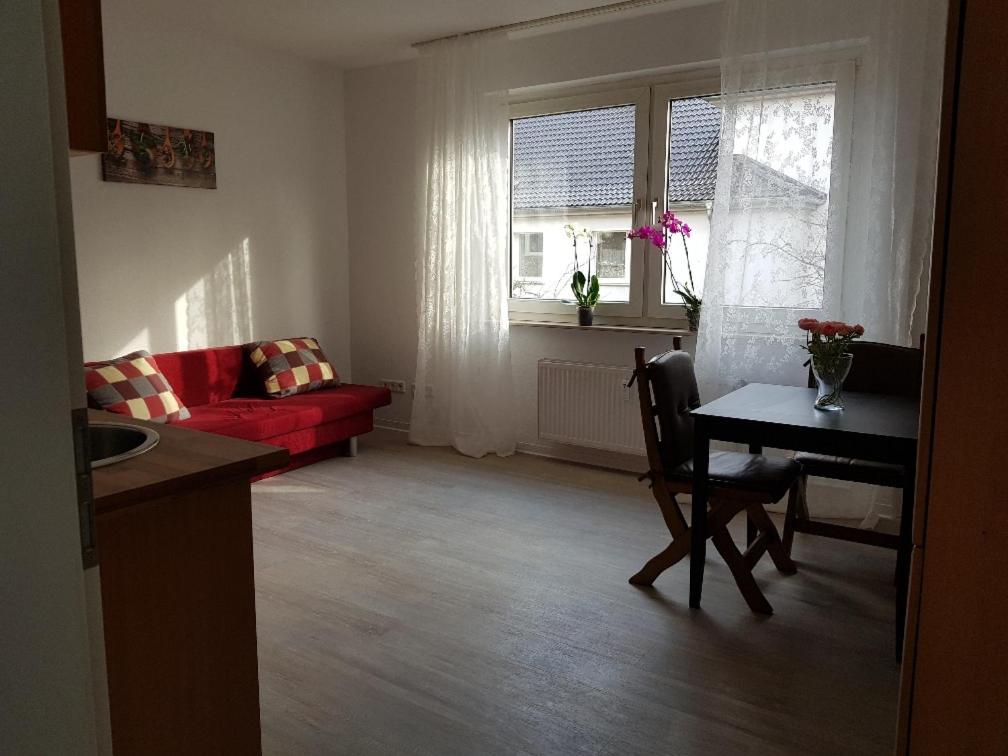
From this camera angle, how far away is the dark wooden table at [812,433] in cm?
231

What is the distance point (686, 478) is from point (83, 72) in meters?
2.19

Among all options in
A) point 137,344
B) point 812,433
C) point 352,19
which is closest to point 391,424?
point 137,344

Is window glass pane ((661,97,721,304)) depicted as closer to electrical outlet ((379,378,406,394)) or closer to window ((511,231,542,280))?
window ((511,231,542,280))

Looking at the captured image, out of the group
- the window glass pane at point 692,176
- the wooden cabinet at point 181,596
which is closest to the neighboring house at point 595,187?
the window glass pane at point 692,176

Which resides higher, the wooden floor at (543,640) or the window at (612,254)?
the window at (612,254)

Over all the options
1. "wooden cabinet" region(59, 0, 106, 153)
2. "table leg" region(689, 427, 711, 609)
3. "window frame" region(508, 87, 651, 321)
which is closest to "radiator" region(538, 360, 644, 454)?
"window frame" region(508, 87, 651, 321)

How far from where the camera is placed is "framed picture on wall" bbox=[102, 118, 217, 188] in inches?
166

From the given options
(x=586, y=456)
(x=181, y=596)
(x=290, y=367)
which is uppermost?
(x=290, y=367)

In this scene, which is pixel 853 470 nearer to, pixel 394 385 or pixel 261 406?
pixel 261 406

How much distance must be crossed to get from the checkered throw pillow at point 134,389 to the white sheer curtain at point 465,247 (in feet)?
5.27

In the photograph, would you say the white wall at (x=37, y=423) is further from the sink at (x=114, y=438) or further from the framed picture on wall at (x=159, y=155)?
the framed picture on wall at (x=159, y=155)

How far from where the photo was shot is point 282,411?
4352 millimetres

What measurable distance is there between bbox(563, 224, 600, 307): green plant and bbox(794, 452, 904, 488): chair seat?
6.16 feet

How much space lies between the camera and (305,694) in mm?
2230
